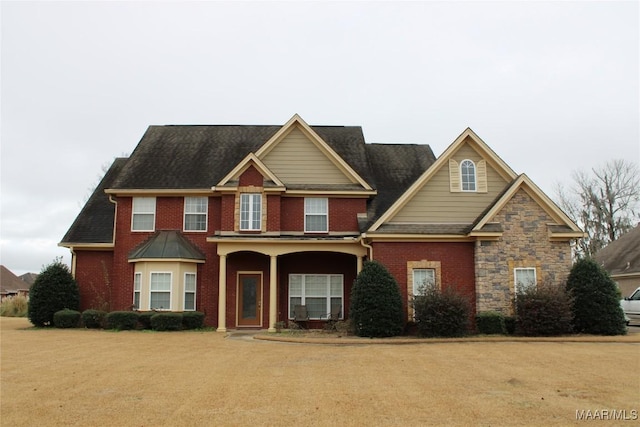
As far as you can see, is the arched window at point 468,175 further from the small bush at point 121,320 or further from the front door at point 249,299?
the small bush at point 121,320

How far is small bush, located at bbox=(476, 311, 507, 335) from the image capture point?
19062 millimetres

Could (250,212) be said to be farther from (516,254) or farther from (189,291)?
(516,254)

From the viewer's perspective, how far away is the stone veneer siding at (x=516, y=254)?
19953mm

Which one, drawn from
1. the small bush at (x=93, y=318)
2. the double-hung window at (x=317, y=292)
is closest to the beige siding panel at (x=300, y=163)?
the double-hung window at (x=317, y=292)

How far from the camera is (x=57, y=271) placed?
24.4 metres

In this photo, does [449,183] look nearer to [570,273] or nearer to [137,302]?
[570,273]

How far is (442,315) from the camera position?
1811 cm

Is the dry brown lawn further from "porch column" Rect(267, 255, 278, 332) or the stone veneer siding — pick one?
"porch column" Rect(267, 255, 278, 332)

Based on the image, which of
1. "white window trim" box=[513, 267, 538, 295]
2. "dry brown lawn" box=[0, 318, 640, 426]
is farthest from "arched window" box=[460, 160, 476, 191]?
"dry brown lawn" box=[0, 318, 640, 426]

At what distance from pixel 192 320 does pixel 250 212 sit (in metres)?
4.95

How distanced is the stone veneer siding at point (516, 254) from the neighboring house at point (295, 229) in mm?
38

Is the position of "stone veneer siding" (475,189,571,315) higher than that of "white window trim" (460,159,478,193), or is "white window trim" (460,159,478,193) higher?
"white window trim" (460,159,478,193)

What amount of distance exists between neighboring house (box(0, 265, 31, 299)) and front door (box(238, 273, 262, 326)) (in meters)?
51.0

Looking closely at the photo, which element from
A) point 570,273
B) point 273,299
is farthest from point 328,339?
point 570,273
